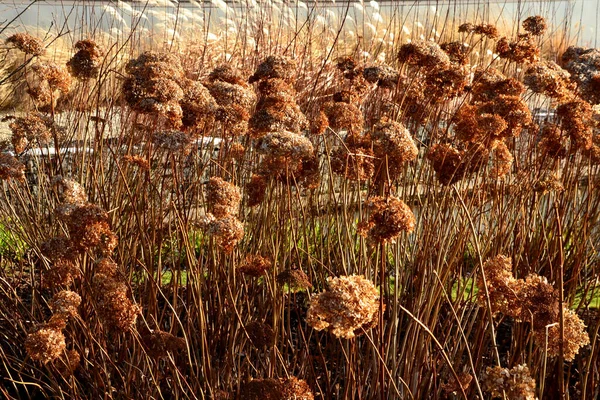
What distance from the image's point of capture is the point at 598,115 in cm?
251

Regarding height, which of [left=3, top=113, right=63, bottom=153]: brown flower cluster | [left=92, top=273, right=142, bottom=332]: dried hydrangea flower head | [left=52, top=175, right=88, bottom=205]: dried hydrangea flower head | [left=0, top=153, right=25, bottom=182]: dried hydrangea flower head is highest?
[left=3, top=113, right=63, bottom=153]: brown flower cluster

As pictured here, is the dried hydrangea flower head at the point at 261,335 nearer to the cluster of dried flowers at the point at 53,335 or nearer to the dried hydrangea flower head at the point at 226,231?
the dried hydrangea flower head at the point at 226,231

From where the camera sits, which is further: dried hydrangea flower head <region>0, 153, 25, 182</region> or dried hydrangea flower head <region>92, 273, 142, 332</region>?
dried hydrangea flower head <region>0, 153, 25, 182</region>

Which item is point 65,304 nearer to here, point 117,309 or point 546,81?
point 117,309

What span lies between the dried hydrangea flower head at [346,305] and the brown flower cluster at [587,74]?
1.51m

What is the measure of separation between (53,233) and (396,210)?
6.10ft

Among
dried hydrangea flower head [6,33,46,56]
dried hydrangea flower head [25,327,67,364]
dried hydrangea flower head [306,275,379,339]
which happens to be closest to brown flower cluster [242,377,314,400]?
dried hydrangea flower head [306,275,379,339]

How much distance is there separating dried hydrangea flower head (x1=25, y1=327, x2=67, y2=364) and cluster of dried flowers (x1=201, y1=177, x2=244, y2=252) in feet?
1.21

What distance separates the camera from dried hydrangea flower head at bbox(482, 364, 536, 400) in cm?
117

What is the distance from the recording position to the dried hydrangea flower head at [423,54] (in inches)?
91.4

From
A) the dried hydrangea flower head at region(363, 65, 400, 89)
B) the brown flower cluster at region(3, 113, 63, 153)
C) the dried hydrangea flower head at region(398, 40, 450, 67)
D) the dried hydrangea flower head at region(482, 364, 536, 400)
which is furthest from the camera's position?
the dried hydrangea flower head at region(363, 65, 400, 89)

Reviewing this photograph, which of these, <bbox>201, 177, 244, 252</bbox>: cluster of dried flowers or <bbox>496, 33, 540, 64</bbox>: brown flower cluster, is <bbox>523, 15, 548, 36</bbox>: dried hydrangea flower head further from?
<bbox>201, 177, 244, 252</bbox>: cluster of dried flowers

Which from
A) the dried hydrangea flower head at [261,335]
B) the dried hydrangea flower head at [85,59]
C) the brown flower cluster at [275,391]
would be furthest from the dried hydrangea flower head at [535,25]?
the brown flower cluster at [275,391]

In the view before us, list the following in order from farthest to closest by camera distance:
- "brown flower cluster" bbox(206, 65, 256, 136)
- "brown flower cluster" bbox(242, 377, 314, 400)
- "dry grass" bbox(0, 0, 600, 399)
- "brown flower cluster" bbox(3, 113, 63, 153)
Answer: "brown flower cluster" bbox(3, 113, 63, 153)
"brown flower cluster" bbox(206, 65, 256, 136)
"dry grass" bbox(0, 0, 600, 399)
"brown flower cluster" bbox(242, 377, 314, 400)
